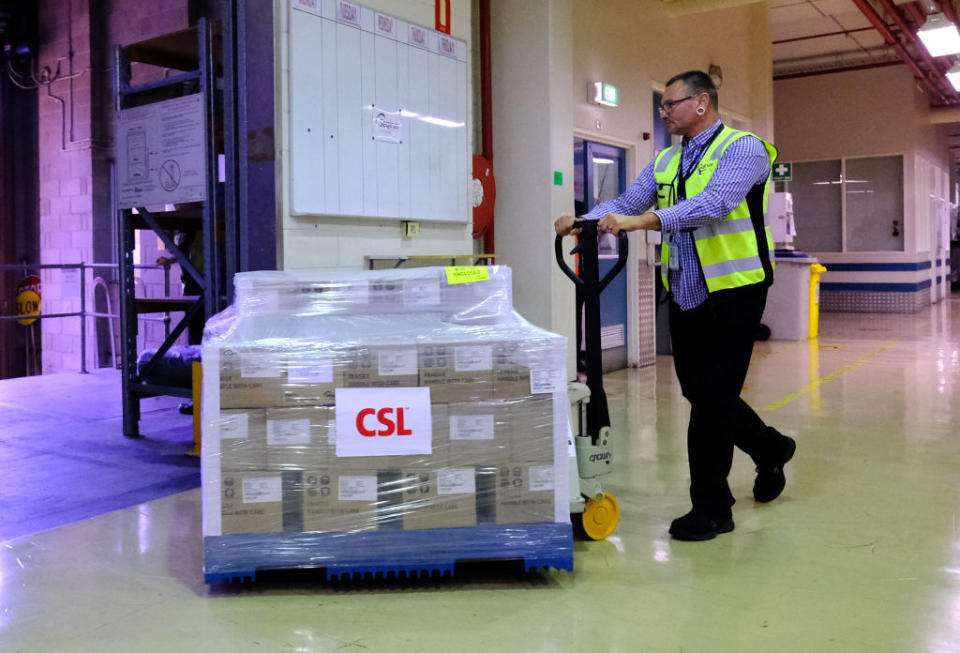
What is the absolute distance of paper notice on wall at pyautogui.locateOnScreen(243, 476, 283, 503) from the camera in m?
2.53

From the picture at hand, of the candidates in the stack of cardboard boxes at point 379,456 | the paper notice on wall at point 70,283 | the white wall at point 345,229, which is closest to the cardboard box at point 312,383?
the stack of cardboard boxes at point 379,456

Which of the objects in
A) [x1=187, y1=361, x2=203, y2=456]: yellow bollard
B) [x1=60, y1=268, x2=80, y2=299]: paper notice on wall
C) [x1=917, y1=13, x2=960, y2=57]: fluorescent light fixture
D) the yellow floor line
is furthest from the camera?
[x1=60, y1=268, x2=80, y2=299]: paper notice on wall

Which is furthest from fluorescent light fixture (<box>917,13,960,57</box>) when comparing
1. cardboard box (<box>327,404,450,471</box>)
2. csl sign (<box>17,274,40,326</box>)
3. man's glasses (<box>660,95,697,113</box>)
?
csl sign (<box>17,274,40,326</box>)

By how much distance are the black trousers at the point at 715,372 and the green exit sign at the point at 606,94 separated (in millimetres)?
4368

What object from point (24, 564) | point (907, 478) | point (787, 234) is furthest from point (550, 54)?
point (787, 234)

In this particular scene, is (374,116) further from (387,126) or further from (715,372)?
(715,372)

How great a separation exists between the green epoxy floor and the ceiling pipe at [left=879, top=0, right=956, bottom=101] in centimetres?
748

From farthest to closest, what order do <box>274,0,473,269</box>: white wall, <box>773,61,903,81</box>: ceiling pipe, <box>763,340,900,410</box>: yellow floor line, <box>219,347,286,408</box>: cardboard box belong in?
1. <box>773,61,903,81</box>: ceiling pipe
2. <box>763,340,900,410</box>: yellow floor line
3. <box>274,0,473,269</box>: white wall
4. <box>219,347,286,408</box>: cardboard box

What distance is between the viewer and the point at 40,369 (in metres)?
11.0

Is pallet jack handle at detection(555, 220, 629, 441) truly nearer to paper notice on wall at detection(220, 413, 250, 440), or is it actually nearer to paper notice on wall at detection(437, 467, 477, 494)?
paper notice on wall at detection(437, 467, 477, 494)

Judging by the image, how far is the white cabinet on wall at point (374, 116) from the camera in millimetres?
4227

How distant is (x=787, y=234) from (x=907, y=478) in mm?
7163

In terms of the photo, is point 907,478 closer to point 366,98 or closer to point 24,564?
point 366,98

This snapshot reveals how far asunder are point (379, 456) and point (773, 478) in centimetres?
171
